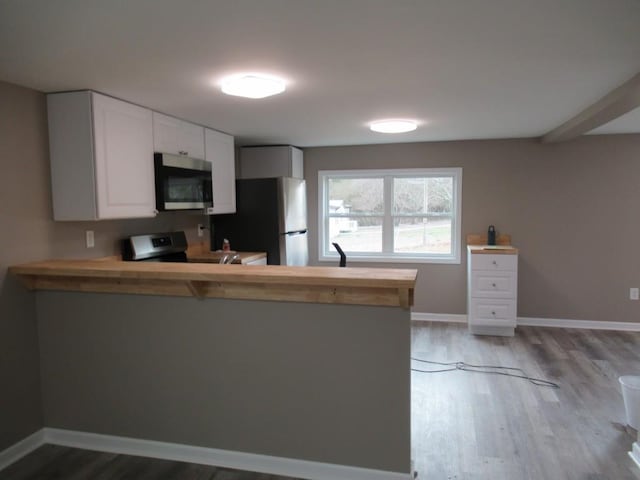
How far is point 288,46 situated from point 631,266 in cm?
475

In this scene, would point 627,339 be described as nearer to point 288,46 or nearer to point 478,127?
point 478,127

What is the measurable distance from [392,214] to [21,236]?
3.97 m

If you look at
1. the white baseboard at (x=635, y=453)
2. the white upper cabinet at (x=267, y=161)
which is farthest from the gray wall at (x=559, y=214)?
the white baseboard at (x=635, y=453)

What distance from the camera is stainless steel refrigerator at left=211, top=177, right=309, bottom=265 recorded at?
4672 mm

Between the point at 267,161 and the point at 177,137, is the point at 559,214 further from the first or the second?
the point at 177,137

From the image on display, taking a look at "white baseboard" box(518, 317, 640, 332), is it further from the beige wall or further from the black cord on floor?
the beige wall

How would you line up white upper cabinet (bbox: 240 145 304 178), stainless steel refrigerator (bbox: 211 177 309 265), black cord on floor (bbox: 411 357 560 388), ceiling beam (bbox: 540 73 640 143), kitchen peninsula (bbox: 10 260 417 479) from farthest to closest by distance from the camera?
white upper cabinet (bbox: 240 145 304 178) → stainless steel refrigerator (bbox: 211 177 309 265) → black cord on floor (bbox: 411 357 560 388) → ceiling beam (bbox: 540 73 640 143) → kitchen peninsula (bbox: 10 260 417 479)

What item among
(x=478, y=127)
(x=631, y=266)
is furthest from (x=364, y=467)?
(x=631, y=266)

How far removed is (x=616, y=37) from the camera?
1955 mm

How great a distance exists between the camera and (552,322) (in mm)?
5195

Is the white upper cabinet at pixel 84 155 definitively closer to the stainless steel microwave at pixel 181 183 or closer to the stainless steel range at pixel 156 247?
the stainless steel microwave at pixel 181 183

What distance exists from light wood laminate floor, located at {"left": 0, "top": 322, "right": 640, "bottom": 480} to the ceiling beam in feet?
6.55

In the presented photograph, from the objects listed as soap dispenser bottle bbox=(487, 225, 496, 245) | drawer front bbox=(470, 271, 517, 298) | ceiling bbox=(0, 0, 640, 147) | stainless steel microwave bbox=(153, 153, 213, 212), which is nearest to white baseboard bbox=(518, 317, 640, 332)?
drawer front bbox=(470, 271, 517, 298)

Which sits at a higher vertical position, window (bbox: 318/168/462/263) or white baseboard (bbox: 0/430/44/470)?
window (bbox: 318/168/462/263)
